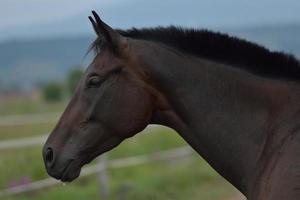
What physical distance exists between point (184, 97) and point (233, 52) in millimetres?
403

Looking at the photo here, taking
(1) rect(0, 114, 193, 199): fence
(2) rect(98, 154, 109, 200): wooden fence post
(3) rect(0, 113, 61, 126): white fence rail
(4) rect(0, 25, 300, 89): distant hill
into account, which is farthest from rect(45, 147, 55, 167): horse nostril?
(4) rect(0, 25, 300, 89): distant hill

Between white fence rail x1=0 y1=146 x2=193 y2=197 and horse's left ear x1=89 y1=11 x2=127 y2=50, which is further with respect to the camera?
white fence rail x1=0 y1=146 x2=193 y2=197

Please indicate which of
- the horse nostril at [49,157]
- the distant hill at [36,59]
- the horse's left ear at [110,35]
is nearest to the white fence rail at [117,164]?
the horse nostril at [49,157]

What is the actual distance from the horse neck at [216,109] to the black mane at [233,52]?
0.18ft

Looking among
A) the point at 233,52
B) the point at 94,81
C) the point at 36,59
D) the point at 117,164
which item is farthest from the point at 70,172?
the point at 36,59

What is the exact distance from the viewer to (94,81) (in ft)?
14.3

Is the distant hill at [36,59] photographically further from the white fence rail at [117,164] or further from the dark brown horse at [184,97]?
the dark brown horse at [184,97]

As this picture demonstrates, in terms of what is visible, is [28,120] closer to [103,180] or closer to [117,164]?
[117,164]

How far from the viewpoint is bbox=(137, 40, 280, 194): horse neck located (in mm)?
4211

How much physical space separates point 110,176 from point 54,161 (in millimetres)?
7860

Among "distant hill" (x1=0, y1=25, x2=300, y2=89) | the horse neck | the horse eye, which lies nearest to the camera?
the horse neck

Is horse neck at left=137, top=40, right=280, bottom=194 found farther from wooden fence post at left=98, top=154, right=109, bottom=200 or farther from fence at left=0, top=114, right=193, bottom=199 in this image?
wooden fence post at left=98, top=154, right=109, bottom=200

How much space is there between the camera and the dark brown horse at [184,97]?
4.22m

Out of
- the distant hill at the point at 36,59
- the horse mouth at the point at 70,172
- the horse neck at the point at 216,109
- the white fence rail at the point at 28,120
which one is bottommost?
the distant hill at the point at 36,59
